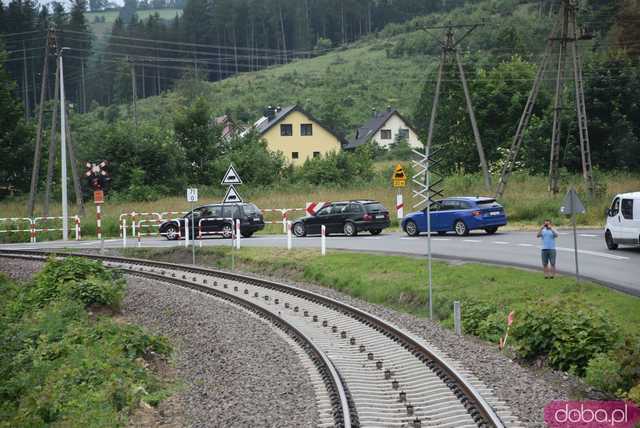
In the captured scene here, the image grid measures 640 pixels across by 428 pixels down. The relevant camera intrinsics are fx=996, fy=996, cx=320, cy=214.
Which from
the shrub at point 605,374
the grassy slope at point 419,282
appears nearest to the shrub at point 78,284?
the grassy slope at point 419,282

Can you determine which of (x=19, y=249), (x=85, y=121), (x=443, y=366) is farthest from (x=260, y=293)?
(x=85, y=121)

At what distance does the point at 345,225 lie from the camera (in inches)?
1555

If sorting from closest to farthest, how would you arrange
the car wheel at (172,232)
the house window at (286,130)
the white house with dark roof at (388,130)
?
the car wheel at (172,232)
the house window at (286,130)
the white house with dark roof at (388,130)

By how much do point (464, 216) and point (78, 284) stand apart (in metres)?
17.4

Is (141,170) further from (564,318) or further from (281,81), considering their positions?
(281,81)

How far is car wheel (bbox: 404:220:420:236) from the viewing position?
37781 millimetres

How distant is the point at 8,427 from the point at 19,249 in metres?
30.2

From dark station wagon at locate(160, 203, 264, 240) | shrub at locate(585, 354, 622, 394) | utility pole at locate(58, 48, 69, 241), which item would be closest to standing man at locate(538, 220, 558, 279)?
shrub at locate(585, 354, 622, 394)

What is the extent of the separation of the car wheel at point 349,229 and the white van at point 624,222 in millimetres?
12247

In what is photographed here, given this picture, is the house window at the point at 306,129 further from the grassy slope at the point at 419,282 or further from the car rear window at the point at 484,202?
the grassy slope at the point at 419,282

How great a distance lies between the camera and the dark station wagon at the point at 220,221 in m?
41.6

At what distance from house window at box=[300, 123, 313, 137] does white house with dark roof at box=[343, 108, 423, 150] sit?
9.60 m

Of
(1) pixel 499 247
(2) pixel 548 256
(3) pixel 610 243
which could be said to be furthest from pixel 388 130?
(2) pixel 548 256

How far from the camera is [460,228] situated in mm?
36688
